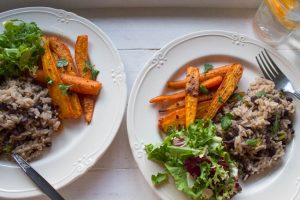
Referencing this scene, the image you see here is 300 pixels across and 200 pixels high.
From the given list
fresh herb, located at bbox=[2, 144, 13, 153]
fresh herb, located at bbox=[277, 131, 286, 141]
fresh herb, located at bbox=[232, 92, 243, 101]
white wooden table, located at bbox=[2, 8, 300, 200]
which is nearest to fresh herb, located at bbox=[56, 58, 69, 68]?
white wooden table, located at bbox=[2, 8, 300, 200]

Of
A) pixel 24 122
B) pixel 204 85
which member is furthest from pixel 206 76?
pixel 24 122

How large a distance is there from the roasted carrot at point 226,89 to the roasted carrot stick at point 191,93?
0.26 feet

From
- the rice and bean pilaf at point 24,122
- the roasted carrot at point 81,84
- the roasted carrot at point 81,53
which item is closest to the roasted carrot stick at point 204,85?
the roasted carrot at point 81,84

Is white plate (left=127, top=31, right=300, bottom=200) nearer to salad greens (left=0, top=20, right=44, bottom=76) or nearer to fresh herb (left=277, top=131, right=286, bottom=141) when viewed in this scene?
fresh herb (left=277, top=131, right=286, bottom=141)

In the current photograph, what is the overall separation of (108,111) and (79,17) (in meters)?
0.50

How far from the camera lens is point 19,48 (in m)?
1.78

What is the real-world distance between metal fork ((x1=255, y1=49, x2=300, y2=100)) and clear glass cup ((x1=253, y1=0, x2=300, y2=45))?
6.3 inches

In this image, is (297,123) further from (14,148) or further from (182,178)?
(14,148)

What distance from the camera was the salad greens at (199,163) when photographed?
64.1 inches

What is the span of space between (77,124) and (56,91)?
18 centimetres

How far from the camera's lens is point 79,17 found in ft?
6.47

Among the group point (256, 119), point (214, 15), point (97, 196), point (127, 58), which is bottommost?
point (97, 196)

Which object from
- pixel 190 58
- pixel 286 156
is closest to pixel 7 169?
pixel 190 58

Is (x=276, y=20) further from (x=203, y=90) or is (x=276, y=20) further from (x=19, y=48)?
(x=19, y=48)
